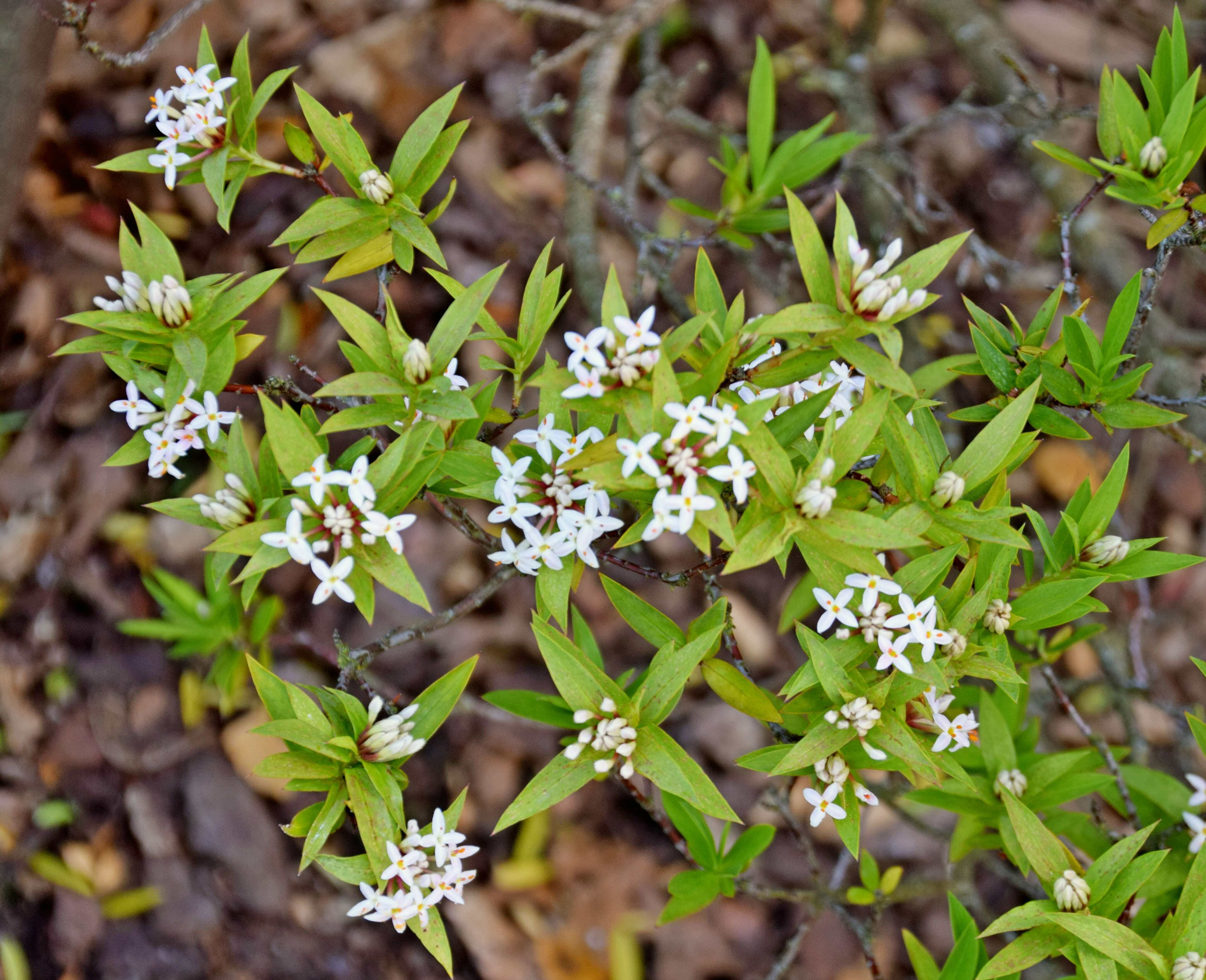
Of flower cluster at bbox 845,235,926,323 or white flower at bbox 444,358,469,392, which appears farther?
white flower at bbox 444,358,469,392

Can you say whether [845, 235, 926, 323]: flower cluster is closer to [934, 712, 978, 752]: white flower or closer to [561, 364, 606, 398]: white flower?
[561, 364, 606, 398]: white flower

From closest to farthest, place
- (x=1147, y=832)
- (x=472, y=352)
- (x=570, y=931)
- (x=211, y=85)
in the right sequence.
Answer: (x=1147, y=832) → (x=211, y=85) → (x=570, y=931) → (x=472, y=352)

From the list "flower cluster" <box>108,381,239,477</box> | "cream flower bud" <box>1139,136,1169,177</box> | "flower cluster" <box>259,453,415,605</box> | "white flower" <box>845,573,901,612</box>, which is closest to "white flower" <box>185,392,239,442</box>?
"flower cluster" <box>108,381,239,477</box>

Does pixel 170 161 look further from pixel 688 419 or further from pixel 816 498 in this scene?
pixel 816 498

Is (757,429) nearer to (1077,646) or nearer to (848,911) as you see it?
(848,911)

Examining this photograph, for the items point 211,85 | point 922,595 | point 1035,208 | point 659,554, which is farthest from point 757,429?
point 1035,208

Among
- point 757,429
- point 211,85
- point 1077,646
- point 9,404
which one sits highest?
point 211,85
